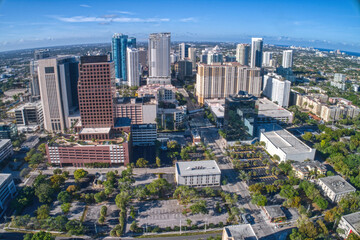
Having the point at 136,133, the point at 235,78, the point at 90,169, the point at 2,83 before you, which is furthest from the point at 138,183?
the point at 2,83

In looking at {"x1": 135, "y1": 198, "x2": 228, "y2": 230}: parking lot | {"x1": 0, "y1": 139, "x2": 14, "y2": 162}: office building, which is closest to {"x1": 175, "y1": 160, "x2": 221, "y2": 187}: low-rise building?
{"x1": 135, "y1": 198, "x2": 228, "y2": 230}: parking lot

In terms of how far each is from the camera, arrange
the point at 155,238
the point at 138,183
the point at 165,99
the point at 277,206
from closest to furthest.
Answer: the point at 155,238 → the point at 277,206 → the point at 138,183 → the point at 165,99

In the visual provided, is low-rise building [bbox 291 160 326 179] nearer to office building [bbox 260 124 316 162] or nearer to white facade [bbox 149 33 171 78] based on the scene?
office building [bbox 260 124 316 162]

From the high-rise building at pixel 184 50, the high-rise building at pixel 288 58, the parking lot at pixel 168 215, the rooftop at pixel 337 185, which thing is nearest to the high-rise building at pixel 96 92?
the parking lot at pixel 168 215

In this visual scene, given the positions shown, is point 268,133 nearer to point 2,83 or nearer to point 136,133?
point 136,133

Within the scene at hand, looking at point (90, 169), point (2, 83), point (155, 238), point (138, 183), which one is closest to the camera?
point (155, 238)

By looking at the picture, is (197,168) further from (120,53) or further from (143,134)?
(120,53)
